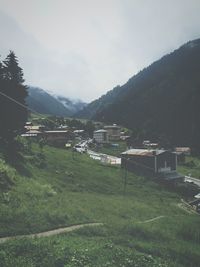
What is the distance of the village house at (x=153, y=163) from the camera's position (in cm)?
7959

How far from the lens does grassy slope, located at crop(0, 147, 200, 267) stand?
20953 mm

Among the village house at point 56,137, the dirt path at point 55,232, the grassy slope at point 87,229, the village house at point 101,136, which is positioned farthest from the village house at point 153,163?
the village house at point 101,136

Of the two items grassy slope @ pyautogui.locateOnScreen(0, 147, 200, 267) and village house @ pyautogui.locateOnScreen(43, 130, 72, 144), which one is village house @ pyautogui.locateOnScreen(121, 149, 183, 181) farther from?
grassy slope @ pyautogui.locateOnScreen(0, 147, 200, 267)

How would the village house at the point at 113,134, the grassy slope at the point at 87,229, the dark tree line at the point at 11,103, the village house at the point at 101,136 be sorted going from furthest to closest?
the village house at the point at 113,134 < the village house at the point at 101,136 < the dark tree line at the point at 11,103 < the grassy slope at the point at 87,229

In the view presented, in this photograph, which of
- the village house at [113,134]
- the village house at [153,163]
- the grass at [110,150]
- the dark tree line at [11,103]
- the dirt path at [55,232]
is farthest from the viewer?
the village house at [113,134]

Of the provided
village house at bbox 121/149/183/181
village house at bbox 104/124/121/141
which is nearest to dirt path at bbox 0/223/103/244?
village house at bbox 121/149/183/181

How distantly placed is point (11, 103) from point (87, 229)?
29.3m

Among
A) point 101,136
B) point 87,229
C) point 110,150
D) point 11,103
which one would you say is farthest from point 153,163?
point 101,136

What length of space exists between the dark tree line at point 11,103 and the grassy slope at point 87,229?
4.84 meters

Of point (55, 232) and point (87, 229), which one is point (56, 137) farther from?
point (55, 232)

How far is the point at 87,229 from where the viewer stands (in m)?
28.2

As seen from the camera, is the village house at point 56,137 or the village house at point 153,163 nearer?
the village house at point 153,163

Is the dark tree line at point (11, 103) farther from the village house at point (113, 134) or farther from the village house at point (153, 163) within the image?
the village house at point (113, 134)

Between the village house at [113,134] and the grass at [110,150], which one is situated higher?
the village house at [113,134]
